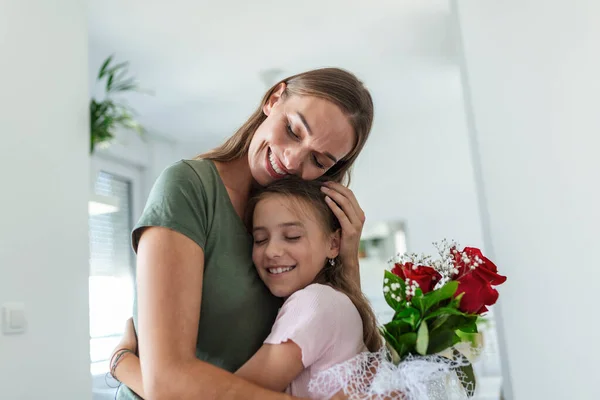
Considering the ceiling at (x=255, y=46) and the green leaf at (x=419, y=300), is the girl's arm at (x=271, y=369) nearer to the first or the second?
the green leaf at (x=419, y=300)

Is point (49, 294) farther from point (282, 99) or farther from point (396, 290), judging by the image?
point (396, 290)

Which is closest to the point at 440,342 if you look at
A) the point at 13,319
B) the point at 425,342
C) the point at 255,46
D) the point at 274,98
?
the point at 425,342

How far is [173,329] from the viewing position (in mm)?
870

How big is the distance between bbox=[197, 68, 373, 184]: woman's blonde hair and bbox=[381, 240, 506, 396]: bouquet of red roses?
12.9 inches

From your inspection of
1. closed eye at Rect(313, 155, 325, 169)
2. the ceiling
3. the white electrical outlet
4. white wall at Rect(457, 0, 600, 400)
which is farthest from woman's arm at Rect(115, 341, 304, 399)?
the ceiling

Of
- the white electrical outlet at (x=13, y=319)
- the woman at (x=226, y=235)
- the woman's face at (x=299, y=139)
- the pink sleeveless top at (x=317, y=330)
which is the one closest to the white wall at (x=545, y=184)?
the woman at (x=226, y=235)

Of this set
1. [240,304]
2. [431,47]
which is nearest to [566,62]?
[431,47]

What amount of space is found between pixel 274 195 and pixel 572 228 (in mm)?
1656

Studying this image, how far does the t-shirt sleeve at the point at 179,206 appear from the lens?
3.07 ft

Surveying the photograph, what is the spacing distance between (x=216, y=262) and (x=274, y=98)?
405mm

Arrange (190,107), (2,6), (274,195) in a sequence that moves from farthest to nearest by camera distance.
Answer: (190,107), (2,6), (274,195)

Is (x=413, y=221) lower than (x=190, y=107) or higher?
lower

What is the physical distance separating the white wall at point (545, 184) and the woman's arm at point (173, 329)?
179 cm

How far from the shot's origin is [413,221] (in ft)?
16.6
